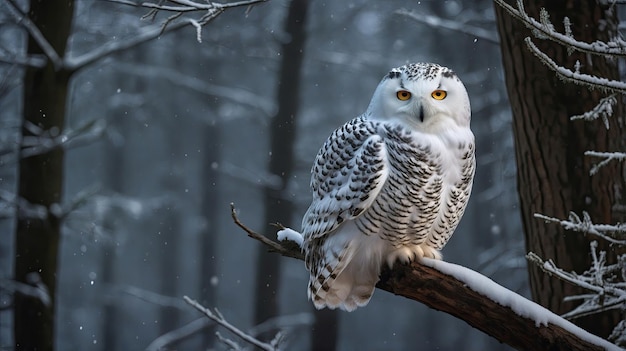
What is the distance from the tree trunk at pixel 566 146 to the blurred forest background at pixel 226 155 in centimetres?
117

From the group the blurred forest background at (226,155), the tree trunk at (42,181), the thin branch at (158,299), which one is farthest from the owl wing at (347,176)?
the thin branch at (158,299)

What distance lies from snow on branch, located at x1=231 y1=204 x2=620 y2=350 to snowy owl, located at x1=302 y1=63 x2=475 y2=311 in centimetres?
16

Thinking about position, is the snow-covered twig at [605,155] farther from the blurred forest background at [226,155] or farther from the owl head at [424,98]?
the blurred forest background at [226,155]

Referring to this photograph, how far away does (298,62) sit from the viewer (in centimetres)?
735

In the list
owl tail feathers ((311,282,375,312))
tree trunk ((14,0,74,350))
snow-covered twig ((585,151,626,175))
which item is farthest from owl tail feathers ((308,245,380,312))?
tree trunk ((14,0,74,350))

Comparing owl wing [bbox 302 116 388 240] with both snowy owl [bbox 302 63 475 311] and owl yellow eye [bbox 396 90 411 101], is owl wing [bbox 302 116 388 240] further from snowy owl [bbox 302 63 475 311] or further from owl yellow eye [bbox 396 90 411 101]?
owl yellow eye [bbox 396 90 411 101]

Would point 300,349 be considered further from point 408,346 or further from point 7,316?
point 7,316

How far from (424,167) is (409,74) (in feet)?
1.05

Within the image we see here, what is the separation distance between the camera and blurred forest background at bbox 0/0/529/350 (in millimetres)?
7484

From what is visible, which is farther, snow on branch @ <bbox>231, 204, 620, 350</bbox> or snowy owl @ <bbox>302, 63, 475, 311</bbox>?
snowy owl @ <bbox>302, 63, 475, 311</bbox>

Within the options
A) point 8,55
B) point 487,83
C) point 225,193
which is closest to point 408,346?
point 225,193

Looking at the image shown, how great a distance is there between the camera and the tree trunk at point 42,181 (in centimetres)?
441

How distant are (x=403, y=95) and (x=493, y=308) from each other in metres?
0.77

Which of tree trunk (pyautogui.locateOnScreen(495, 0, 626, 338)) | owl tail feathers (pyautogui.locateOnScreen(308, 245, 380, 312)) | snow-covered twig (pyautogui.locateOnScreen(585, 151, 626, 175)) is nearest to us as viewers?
snow-covered twig (pyautogui.locateOnScreen(585, 151, 626, 175))
